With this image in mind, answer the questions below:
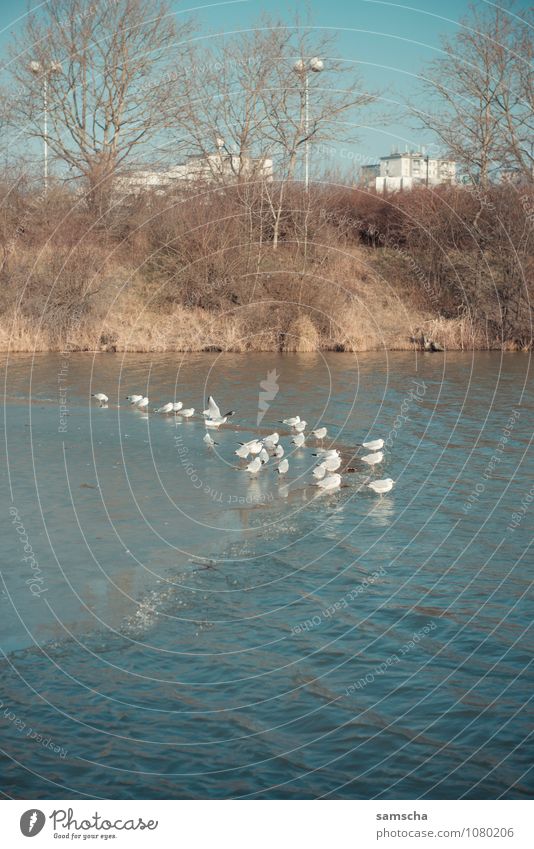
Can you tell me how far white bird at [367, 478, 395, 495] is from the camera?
15.3 meters

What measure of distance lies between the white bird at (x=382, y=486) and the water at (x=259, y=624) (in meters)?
0.28

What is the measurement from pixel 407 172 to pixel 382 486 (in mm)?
61436

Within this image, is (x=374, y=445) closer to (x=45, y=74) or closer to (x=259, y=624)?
(x=259, y=624)

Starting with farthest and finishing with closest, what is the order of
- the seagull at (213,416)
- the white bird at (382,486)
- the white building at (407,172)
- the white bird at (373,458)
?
the white building at (407,172)
the seagull at (213,416)
the white bird at (373,458)
the white bird at (382,486)

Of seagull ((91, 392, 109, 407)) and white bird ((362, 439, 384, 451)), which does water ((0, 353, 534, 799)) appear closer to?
white bird ((362, 439, 384, 451))

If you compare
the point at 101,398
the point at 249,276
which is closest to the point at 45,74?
the point at 249,276

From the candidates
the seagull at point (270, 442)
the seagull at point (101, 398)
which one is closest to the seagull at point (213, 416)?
the seagull at point (270, 442)

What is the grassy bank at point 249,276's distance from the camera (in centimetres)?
3769

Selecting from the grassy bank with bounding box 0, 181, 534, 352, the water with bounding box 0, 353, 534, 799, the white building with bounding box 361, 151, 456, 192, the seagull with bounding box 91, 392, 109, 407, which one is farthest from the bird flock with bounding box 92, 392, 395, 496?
the white building with bounding box 361, 151, 456, 192

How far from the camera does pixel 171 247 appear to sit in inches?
1713

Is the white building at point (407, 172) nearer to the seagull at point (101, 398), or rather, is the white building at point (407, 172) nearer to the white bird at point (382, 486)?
the seagull at point (101, 398)

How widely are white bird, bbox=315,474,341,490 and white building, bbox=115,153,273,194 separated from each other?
27.6m

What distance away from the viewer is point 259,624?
9.91 m

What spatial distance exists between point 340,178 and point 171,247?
11.3 metres
